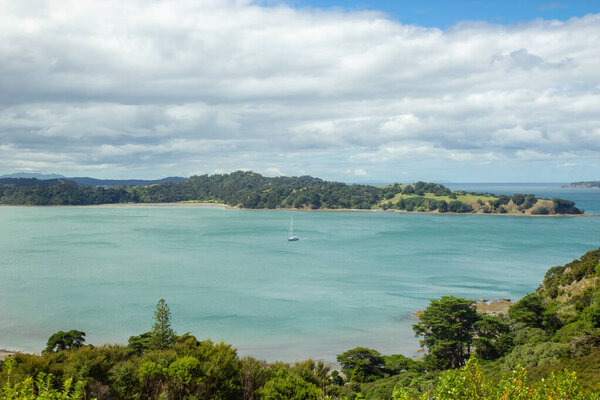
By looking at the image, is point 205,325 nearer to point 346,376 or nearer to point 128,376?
point 346,376

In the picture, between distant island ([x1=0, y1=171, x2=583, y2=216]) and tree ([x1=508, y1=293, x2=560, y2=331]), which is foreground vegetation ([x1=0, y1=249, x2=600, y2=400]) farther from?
distant island ([x1=0, y1=171, x2=583, y2=216])

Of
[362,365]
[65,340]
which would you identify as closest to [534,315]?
[362,365]

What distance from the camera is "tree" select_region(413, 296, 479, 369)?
24.4 meters

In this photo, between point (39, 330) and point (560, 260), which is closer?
point (39, 330)

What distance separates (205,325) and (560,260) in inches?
2202

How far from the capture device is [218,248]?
7681cm

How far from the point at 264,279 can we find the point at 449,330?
30319 mm

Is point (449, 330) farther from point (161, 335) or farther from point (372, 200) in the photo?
point (372, 200)

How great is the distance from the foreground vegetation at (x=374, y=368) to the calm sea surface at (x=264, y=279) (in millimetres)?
5236

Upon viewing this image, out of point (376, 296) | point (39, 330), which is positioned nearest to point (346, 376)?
point (376, 296)

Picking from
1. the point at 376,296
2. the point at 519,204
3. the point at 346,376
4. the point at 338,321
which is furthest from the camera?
the point at 519,204

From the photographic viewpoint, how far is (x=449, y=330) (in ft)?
82.4

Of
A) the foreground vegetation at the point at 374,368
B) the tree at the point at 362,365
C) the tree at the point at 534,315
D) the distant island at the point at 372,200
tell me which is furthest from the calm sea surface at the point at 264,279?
the distant island at the point at 372,200

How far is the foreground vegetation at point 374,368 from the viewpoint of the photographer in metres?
8.75
